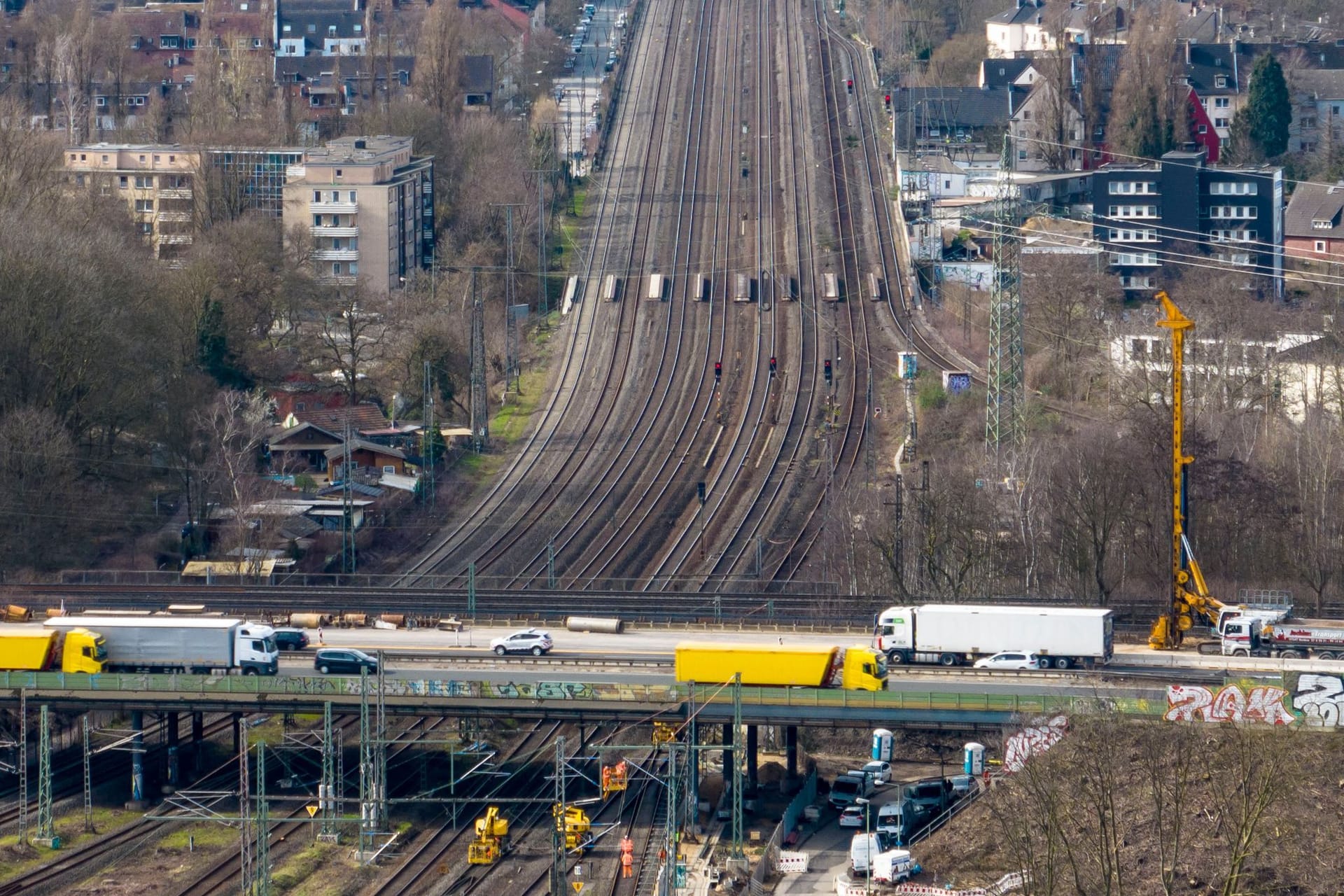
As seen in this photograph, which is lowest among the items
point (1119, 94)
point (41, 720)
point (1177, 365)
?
point (41, 720)

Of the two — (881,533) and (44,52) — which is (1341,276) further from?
(44,52)

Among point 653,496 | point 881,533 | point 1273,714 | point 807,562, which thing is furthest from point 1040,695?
point 653,496

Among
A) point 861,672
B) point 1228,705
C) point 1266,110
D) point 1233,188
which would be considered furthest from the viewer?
point 1266,110

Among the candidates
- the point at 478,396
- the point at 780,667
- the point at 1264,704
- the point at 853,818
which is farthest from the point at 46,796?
the point at 478,396

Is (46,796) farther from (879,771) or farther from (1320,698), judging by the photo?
(1320,698)

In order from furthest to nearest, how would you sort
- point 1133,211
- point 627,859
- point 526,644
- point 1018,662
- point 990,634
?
point 1133,211
point 526,644
point 990,634
point 1018,662
point 627,859
